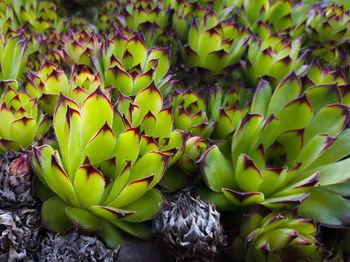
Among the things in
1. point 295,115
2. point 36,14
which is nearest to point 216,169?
point 295,115

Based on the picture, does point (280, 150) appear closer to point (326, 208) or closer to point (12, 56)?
point (326, 208)

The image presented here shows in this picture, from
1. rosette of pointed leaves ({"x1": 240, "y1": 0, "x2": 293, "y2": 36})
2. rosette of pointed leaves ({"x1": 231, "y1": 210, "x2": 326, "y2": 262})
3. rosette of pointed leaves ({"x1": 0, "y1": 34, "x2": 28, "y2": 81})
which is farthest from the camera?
rosette of pointed leaves ({"x1": 240, "y1": 0, "x2": 293, "y2": 36})

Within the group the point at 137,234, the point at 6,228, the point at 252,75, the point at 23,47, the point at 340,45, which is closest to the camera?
the point at 6,228

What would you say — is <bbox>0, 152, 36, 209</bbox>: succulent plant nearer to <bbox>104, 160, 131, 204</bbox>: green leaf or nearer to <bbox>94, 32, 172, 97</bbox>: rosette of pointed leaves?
<bbox>104, 160, 131, 204</bbox>: green leaf

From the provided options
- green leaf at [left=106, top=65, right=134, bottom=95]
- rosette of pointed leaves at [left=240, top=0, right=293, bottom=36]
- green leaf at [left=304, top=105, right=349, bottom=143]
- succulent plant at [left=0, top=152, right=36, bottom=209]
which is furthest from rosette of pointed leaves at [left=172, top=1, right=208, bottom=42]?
succulent plant at [left=0, top=152, right=36, bottom=209]

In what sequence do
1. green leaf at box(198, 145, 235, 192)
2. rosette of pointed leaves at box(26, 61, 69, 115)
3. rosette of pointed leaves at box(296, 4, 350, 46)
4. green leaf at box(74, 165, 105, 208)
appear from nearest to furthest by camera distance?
1. green leaf at box(74, 165, 105, 208)
2. green leaf at box(198, 145, 235, 192)
3. rosette of pointed leaves at box(26, 61, 69, 115)
4. rosette of pointed leaves at box(296, 4, 350, 46)

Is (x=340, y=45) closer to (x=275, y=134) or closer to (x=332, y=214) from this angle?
(x=275, y=134)

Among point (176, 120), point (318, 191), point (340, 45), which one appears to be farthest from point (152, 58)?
point (340, 45)
